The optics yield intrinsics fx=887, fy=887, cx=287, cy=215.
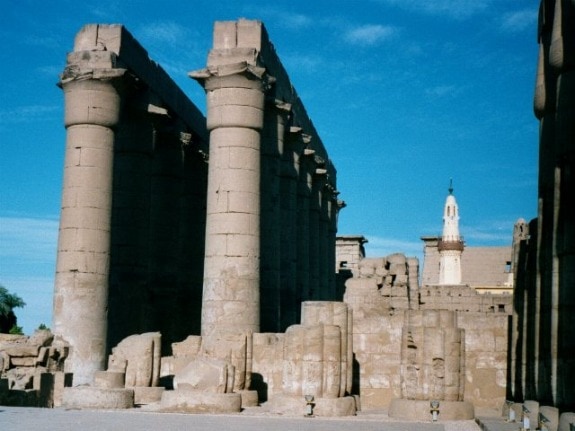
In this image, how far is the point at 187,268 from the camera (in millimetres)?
32625

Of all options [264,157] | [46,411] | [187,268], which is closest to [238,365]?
[46,411]

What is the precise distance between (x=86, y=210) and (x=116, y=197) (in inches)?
145

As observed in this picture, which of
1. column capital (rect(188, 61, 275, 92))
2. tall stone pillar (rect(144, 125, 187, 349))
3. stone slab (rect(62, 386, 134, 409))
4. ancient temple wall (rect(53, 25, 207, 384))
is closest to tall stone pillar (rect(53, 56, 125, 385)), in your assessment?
ancient temple wall (rect(53, 25, 207, 384))

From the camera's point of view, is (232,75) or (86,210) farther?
(232,75)

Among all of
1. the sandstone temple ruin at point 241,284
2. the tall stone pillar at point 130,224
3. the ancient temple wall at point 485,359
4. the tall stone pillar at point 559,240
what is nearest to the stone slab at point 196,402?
the sandstone temple ruin at point 241,284

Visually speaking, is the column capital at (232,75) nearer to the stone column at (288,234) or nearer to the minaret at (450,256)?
the stone column at (288,234)

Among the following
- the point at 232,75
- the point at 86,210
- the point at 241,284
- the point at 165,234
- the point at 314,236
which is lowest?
the point at 241,284

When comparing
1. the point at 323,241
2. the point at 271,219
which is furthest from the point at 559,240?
the point at 323,241

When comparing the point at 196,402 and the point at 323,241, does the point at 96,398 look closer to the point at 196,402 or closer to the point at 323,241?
the point at 196,402

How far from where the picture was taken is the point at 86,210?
925 inches

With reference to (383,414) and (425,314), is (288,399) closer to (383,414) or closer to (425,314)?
(383,414)

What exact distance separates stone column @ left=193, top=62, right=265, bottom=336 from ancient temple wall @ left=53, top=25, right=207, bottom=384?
8.89 ft

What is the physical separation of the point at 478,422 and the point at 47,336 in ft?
34.8

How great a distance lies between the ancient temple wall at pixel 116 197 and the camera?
2328cm
